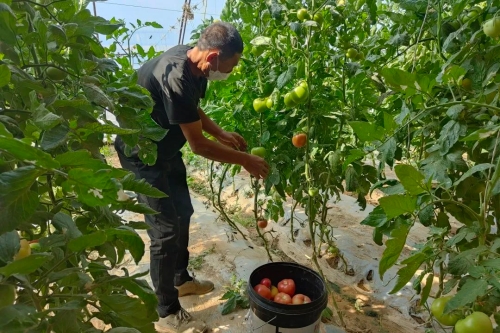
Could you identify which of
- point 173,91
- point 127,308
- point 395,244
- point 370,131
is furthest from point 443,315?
point 173,91

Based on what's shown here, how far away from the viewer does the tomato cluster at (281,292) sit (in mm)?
1722

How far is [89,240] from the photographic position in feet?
1.59

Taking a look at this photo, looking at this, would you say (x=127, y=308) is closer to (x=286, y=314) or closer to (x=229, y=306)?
(x=286, y=314)

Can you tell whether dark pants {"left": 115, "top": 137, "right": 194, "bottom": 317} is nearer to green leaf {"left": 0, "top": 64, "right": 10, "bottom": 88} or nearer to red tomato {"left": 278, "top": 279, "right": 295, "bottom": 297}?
red tomato {"left": 278, "top": 279, "right": 295, "bottom": 297}

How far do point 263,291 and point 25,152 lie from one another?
4.84 ft

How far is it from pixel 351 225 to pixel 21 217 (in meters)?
2.79

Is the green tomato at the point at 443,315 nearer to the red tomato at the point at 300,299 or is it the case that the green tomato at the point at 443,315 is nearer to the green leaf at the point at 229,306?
the red tomato at the point at 300,299

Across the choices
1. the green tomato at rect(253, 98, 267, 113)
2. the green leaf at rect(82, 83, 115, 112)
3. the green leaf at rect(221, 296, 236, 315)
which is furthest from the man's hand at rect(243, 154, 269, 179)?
the green leaf at rect(82, 83, 115, 112)

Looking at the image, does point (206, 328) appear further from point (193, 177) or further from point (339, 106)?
point (193, 177)

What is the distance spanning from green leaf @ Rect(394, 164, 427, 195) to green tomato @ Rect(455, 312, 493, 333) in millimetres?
258

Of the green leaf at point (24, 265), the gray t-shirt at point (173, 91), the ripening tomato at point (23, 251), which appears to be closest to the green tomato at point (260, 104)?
the gray t-shirt at point (173, 91)

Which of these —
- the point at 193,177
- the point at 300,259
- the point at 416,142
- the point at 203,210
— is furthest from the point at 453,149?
the point at 193,177

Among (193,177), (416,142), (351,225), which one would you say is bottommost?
(193,177)

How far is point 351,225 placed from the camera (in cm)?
301
